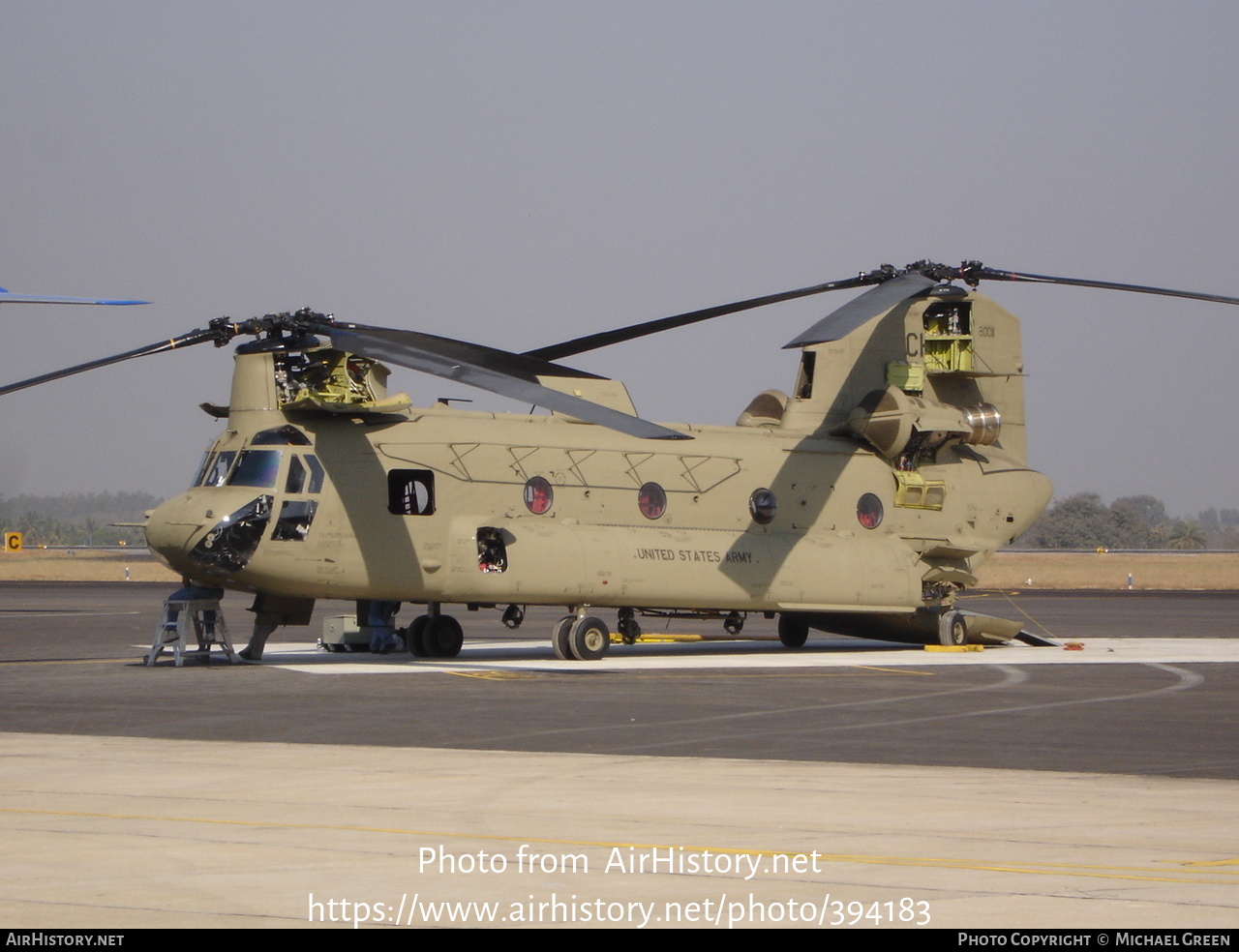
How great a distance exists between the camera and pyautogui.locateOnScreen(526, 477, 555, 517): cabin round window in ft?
78.6

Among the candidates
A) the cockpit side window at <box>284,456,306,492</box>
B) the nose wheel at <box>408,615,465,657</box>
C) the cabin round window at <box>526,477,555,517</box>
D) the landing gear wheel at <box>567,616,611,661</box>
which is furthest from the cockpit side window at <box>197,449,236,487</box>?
the landing gear wheel at <box>567,616,611,661</box>

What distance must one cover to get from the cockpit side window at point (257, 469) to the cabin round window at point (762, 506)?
322 inches

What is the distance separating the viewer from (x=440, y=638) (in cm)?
2483

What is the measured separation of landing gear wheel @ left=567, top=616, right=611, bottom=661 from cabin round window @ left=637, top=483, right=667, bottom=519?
206 centimetres

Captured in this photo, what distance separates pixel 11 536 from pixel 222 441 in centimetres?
4024

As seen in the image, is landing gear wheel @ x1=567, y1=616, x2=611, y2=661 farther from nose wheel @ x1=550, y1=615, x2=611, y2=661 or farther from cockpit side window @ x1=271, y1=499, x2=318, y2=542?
cockpit side window @ x1=271, y1=499, x2=318, y2=542


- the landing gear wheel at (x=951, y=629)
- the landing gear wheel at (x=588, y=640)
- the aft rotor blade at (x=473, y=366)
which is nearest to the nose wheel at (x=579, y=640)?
the landing gear wheel at (x=588, y=640)

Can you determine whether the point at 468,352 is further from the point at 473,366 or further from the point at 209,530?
the point at 209,530

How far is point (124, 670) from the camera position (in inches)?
830

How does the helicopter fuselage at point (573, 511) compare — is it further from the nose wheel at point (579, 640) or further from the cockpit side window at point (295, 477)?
the nose wheel at point (579, 640)

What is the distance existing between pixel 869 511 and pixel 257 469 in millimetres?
10958

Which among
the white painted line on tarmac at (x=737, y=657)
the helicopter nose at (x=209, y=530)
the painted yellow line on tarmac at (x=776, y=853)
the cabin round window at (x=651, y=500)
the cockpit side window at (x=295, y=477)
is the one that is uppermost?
the cockpit side window at (x=295, y=477)

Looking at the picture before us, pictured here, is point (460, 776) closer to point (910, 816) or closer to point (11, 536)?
point (910, 816)

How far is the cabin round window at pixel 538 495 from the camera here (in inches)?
944
